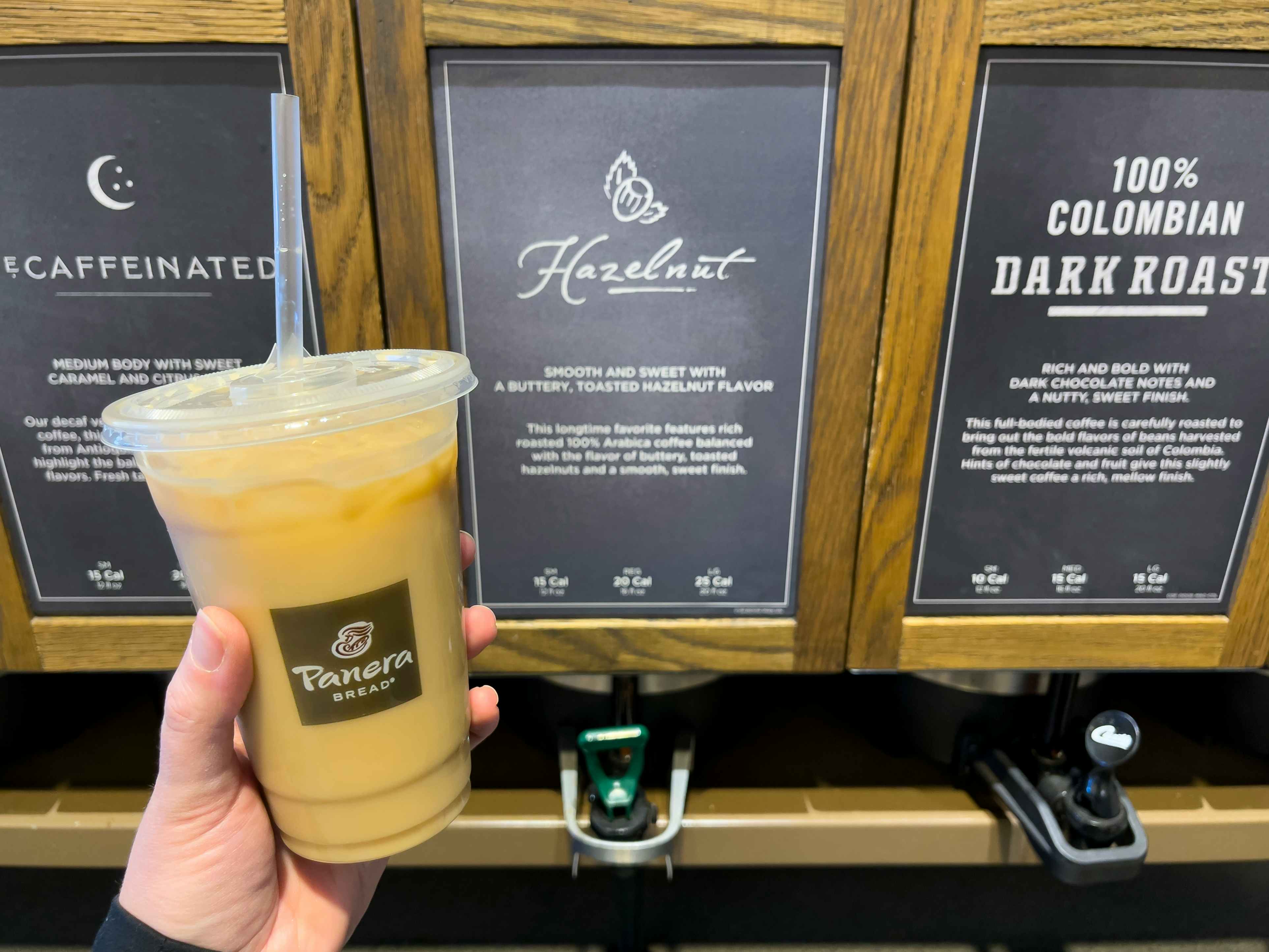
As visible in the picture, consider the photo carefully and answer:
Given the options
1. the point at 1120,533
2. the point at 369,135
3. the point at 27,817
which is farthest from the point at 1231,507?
the point at 27,817

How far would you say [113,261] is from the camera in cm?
72

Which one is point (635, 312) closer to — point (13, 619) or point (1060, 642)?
point (1060, 642)

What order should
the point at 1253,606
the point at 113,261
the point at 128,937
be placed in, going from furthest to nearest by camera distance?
1. the point at 1253,606
2. the point at 113,261
3. the point at 128,937

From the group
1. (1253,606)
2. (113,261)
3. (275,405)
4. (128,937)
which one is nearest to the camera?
(275,405)

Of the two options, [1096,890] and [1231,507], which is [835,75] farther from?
[1096,890]

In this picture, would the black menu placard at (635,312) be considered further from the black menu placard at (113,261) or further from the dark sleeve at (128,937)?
the dark sleeve at (128,937)

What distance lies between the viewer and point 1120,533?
0.83 m

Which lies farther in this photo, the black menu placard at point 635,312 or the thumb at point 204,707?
the black menu placard at point 635,312

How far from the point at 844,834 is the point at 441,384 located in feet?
2.54

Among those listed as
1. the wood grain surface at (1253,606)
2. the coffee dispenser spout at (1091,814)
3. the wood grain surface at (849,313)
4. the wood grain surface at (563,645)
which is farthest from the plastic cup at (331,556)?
the wood grain surface at (1253,606)

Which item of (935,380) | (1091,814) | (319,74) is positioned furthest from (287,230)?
(1091,814)

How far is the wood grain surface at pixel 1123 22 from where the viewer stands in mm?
661

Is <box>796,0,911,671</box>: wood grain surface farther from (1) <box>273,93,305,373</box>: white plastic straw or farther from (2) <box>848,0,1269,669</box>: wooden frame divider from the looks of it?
(1) <box>273,93,305,373</box>: white plastic straw

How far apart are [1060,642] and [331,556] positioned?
2.50ft
